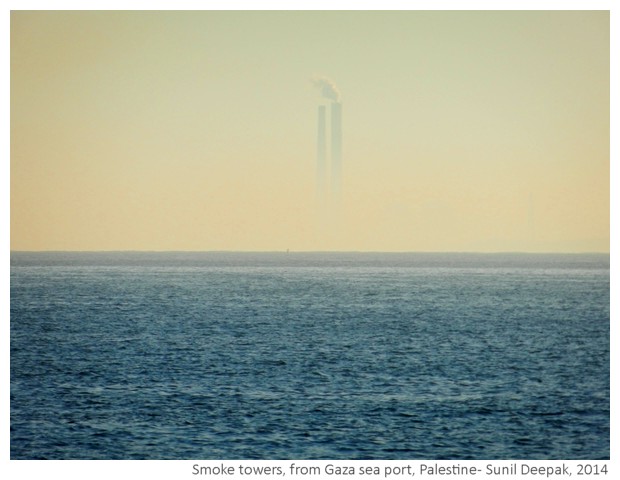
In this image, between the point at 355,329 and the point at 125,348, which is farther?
the point at 355,329

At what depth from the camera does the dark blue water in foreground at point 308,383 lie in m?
40.3

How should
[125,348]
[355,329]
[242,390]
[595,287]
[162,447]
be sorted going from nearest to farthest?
[162,447] → [242,390] → [125,348] → [355,329] → [595,287]

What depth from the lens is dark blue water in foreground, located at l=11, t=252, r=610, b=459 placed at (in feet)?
132

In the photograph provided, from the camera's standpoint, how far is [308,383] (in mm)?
53375

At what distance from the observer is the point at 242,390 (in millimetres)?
51219
